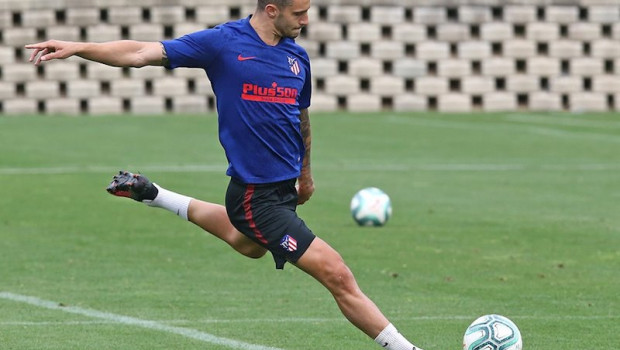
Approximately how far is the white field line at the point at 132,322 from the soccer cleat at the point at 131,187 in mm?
901

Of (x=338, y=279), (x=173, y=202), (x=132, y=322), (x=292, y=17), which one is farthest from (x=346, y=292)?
(x=132, y=322)

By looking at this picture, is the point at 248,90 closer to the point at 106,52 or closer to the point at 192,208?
the point at 106,52

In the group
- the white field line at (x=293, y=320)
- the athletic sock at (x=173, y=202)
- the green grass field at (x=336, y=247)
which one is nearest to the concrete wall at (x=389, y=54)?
the green grass field at (x=336, y=247)

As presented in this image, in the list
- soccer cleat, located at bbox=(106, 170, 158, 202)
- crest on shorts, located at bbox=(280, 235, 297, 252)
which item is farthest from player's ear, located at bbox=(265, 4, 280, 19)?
soccer cleat, located at bbox=(106, 170, 158, 202)

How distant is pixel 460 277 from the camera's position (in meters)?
12.2

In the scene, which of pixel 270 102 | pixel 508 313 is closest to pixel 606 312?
pixel 508 313

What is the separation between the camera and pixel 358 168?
75.9 ft

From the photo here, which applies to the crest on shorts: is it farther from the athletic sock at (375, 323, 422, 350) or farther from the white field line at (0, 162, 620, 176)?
the white field line at (0, 162, 620, 176)

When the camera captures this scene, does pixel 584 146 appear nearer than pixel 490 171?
No

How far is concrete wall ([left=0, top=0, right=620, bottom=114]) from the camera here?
130 feet

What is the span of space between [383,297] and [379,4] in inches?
1150

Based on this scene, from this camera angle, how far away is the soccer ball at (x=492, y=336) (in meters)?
8.49

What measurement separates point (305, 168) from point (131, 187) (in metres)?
1.19

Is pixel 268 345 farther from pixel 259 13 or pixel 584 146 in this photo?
pixel 584 146
